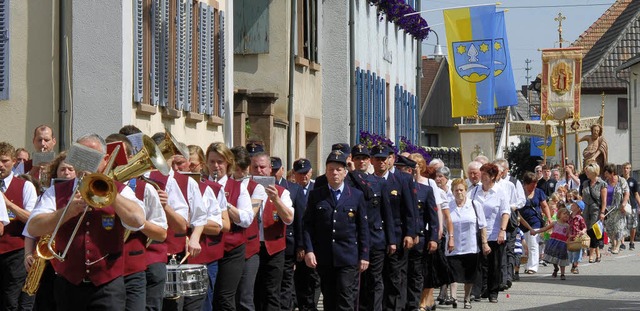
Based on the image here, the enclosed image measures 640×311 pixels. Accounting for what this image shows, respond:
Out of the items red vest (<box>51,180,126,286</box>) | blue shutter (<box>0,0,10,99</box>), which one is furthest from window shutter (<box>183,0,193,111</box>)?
red vest (<box>51,180,126,286</box>)

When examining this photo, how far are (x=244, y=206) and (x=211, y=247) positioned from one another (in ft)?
1.98

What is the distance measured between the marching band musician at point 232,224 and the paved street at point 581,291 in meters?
5.72

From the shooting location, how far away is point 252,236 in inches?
548

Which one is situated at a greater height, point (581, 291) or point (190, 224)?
point (190, 224)

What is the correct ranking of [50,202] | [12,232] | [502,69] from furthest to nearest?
[502,69] < [12,232] < [50,202]

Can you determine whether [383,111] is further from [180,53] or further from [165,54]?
[165,54]

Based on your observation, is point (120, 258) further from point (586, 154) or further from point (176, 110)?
point (586, 154)

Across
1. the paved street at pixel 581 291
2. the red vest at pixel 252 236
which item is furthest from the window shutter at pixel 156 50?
the red vest at pixel 252 236

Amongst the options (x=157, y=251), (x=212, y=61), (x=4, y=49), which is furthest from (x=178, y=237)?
(x=212, y=61)

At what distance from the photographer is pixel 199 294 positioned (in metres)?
11.5

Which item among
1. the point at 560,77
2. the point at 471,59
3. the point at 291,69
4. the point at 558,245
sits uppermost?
the point at 560,77

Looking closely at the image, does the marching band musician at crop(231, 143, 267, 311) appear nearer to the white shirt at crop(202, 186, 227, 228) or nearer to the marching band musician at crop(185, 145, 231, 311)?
the marching band musician at crop(185, 145, 231, 311)

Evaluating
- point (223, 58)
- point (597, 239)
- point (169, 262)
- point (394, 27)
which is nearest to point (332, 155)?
point (169, 262)

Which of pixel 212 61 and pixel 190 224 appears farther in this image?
pixel 212 61
